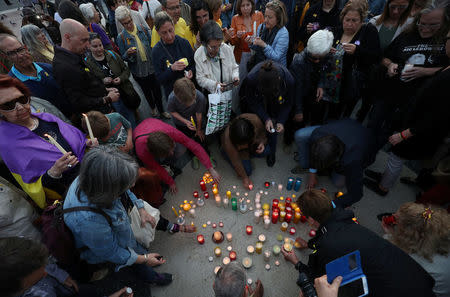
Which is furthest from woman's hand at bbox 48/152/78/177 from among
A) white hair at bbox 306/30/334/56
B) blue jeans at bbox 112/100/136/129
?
white hair at bbox 306/30/334/56

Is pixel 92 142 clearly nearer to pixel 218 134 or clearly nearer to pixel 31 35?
pixel 31 35

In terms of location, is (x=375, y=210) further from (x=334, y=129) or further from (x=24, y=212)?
(x=24, y=212)

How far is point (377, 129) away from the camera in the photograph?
3.24 m

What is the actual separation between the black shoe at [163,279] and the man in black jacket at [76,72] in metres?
2.15

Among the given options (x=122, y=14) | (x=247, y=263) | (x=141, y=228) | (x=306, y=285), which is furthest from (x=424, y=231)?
(x=122, y=14)

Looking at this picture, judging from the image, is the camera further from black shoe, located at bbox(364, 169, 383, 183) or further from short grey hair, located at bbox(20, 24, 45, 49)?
short grey hair, located at bbox(20, 24, 45, 49)

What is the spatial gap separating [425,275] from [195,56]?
10.6ft

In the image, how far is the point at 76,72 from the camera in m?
2.51

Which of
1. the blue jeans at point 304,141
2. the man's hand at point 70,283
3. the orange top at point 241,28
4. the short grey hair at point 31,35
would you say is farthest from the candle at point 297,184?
the short grey hair at point 31,35

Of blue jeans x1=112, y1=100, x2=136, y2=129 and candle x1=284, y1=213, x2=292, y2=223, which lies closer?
candle x1=284, y1=213, x2=292, y2=223

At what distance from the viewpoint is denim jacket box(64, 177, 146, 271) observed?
4.88ft

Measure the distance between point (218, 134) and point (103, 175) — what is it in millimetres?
2667

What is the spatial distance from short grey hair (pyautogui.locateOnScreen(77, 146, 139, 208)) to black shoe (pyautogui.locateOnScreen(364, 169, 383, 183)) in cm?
323

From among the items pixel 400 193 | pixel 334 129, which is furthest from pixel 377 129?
pixel 334 129
